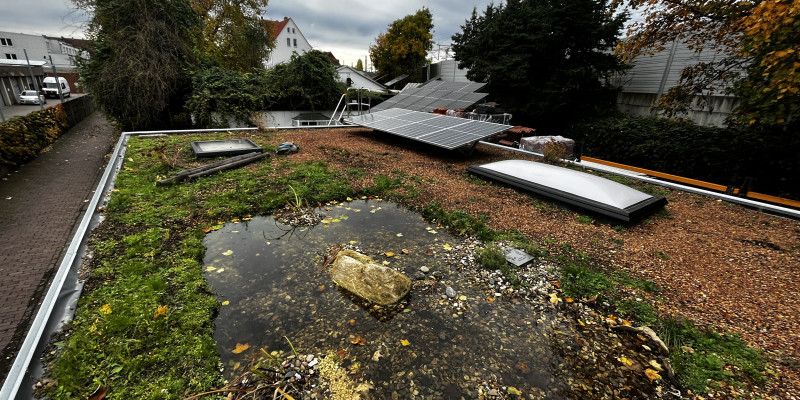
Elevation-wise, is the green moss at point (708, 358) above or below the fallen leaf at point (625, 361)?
above

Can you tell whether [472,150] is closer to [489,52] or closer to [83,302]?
[83,302]

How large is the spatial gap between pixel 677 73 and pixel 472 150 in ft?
29.5

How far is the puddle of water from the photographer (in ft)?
8.78

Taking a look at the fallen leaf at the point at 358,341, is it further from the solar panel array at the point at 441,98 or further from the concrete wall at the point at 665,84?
the solar panel array at the point at 441,98

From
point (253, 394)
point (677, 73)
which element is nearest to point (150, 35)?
point (253, 394)

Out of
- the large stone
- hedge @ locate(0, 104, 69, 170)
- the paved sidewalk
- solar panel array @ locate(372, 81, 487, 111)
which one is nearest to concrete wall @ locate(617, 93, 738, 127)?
solar panel array @ locate(372, 81, 487, 111)

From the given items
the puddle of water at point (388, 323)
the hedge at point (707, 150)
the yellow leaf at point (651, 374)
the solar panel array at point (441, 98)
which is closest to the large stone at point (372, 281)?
the puddle of water at point (388, 323)

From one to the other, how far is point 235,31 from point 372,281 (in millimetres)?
25188

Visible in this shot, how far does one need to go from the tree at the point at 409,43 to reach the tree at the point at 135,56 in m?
27.4

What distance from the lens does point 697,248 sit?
4.55m

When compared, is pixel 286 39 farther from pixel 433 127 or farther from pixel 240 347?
pixel 240 347

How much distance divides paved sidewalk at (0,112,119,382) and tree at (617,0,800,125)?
11.4m

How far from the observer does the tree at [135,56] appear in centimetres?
1227

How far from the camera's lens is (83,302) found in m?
3.12
